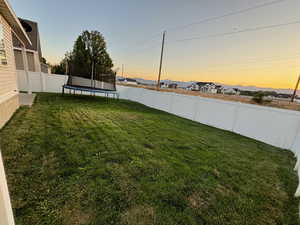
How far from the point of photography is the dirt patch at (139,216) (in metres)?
1.35

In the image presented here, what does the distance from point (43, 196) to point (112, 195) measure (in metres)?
0.74

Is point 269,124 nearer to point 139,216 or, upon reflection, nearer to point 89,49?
point 139,216

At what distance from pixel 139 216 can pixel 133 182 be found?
1.69ft

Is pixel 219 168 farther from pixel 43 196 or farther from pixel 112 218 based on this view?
pixel 43 196

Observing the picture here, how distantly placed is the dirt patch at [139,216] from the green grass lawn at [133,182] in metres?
0.01

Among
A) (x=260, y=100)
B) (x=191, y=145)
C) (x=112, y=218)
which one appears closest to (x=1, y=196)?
(x=112, y=218)

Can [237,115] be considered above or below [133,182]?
above

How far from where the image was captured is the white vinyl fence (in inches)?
171

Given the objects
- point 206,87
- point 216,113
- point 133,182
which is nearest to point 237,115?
point 216,113

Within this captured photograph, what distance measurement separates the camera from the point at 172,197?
1.73 metres

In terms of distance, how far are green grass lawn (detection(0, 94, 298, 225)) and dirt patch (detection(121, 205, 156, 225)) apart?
0.01 meters

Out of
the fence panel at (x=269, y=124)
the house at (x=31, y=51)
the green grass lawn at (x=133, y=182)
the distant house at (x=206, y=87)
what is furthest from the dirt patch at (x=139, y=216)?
the distant house at (x=206, y=87)

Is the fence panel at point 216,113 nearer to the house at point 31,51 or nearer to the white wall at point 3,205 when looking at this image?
the white wall at point 3,205

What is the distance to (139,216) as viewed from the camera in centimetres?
142
